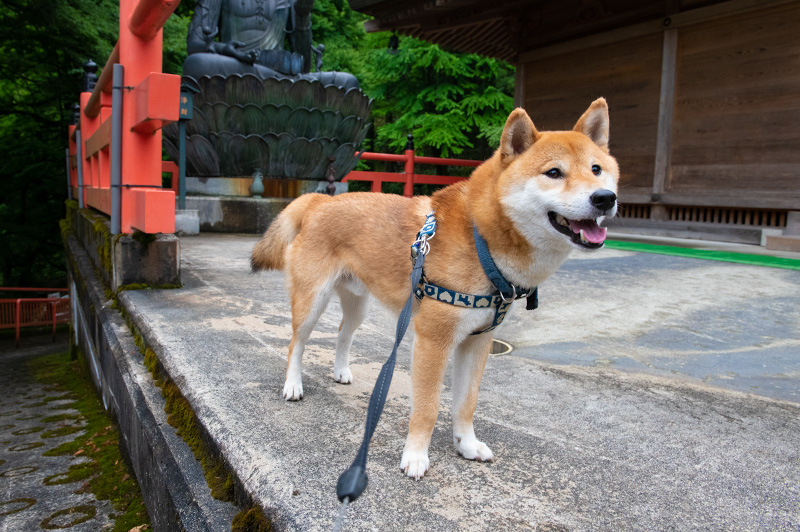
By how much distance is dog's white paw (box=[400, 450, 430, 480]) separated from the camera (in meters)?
1.79

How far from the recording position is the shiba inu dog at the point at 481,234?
1.74 meters

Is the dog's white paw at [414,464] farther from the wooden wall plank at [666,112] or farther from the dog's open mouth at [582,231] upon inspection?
the wooden wall plank at [666,112]

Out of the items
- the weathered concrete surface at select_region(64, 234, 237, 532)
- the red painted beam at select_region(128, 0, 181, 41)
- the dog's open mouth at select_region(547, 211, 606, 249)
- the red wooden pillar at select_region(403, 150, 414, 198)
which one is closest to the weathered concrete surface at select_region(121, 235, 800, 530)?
the weathered concrete surface at select_region(64, 234, 237, 532)

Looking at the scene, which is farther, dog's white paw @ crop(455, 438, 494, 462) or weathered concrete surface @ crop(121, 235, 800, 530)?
dog's white paw @ crop(455, 438, 494, 462)

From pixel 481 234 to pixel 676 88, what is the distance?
8005 mm

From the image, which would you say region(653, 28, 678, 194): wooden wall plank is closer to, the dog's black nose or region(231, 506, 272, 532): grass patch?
the dog's black nose

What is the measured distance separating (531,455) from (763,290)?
162 inches

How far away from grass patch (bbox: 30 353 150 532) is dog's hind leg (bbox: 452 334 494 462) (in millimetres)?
1539

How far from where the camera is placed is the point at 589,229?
171 centimetres

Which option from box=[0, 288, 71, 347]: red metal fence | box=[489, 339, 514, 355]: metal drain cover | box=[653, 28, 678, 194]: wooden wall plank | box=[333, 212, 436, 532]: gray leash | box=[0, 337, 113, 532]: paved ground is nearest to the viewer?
box=[333, 212, 436, 532]: gray leash

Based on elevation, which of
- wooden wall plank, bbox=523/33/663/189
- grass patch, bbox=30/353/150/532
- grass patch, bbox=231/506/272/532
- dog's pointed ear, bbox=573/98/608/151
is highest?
wooden wall plank, bbox=523/33/663/189

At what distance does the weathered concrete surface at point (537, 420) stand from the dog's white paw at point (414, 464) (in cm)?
3

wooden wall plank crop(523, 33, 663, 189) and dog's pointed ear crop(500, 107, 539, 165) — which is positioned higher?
wooden wall plank crop(523, 33, 663, 189)

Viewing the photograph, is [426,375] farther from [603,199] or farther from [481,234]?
[603,199]
